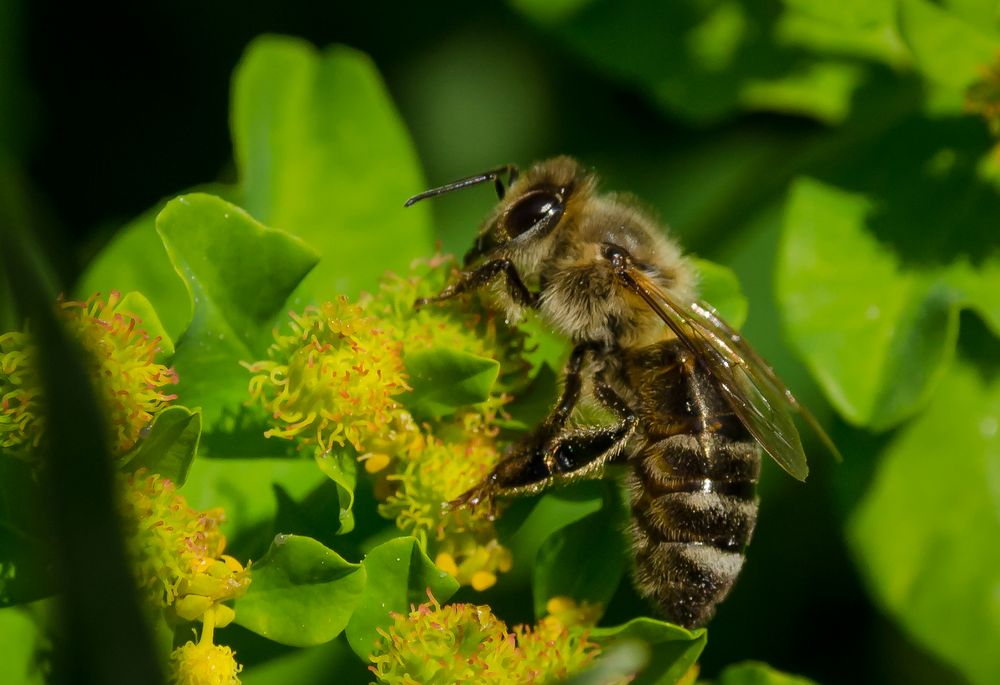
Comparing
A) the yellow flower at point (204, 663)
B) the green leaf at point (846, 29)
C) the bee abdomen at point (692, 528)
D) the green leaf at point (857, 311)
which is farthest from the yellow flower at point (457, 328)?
the green leaf at point (846, 29)

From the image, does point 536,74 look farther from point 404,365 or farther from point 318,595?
point 318,595

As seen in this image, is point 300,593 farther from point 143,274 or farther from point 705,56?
point 705,56

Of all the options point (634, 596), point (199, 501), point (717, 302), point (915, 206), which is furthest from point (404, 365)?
point (915, 206)

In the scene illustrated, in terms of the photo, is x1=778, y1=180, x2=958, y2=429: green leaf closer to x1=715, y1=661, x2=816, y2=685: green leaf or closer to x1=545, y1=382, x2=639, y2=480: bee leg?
x1=545, y1=382, x2=639, y2=480: bee leg

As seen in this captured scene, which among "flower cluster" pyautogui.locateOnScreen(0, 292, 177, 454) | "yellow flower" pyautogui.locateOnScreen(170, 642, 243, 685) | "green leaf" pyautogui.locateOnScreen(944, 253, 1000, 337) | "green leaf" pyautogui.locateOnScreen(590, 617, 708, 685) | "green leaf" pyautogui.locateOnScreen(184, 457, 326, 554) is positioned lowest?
"green leaf" pyautogui.locateOnScreen(944, 253, 1000, 337)

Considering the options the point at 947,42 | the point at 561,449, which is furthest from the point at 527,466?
the point at 947,42

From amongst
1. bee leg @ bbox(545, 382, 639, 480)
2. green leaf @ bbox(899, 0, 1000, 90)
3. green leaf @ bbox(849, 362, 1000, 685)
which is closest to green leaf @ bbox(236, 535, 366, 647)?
bee leg @ bbox(545, 382, 639, 480)

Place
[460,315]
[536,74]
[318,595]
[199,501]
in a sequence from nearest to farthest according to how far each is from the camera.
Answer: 1. [318,595]
2. [199,501]
3. [460,315]
4. [536,74]
